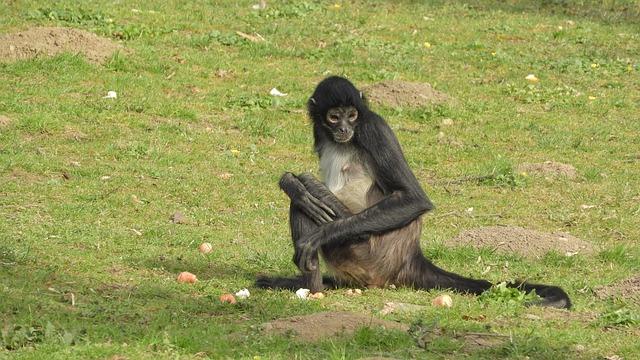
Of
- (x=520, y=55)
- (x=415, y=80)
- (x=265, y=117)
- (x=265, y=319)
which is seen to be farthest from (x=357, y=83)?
(x=265, y=319)

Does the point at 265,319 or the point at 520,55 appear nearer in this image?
the point at 265,319

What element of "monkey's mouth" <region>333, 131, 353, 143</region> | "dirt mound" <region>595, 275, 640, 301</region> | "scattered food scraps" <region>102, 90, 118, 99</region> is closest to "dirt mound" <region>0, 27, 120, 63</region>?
"scattered food scraps" <region>102, 90, 118, 99</region>

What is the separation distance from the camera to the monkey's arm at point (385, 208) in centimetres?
1043

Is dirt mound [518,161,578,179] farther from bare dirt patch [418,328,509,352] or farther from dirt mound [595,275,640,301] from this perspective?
bare dirt patch [418,328,509,352]

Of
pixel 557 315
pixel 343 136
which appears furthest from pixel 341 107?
pixel 557 315

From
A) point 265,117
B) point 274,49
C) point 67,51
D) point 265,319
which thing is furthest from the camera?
point 274,49

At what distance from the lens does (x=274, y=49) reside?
2086 cm

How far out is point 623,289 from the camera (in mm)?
10656

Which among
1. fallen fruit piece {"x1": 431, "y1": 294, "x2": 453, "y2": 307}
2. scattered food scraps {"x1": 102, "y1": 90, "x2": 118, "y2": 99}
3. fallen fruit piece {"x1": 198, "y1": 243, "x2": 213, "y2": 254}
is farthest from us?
scattered food scraps {"x1": 102, "y1": 90, "x2": 118, "y2": 99}

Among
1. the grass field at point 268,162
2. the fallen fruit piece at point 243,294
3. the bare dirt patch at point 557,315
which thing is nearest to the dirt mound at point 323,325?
the grass field at point 268,162

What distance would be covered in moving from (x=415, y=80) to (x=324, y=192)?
9678 mm

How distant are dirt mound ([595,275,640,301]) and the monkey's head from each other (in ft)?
8.48

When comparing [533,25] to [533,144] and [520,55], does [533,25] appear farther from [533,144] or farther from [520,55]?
[533,144]

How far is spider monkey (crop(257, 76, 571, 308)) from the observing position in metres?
10.5
